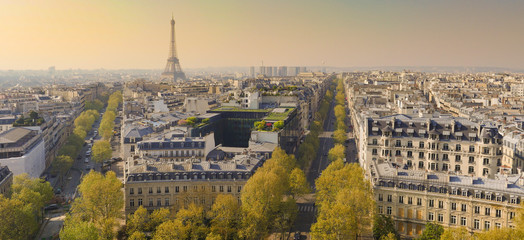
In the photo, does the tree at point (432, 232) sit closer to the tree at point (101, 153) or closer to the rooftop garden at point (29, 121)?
the tree at point (101, 153)

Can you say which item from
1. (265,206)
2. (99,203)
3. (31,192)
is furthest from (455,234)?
(31,192)

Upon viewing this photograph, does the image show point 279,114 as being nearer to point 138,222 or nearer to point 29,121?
point 138,222

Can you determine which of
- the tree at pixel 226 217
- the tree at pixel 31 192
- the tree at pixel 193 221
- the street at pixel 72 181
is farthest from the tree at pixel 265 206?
the tree at pixel 31 192

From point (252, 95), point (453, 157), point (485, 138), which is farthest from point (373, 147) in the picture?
point (252, 95)

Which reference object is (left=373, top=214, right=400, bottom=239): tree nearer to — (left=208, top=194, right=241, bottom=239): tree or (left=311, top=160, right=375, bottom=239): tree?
(left=311, top=160, right=375, bottom=239): tree

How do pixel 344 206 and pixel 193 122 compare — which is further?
pixel 193 122

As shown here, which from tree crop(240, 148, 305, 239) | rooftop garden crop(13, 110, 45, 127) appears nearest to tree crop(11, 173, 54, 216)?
tree crop(240, 148, 305, 239)
